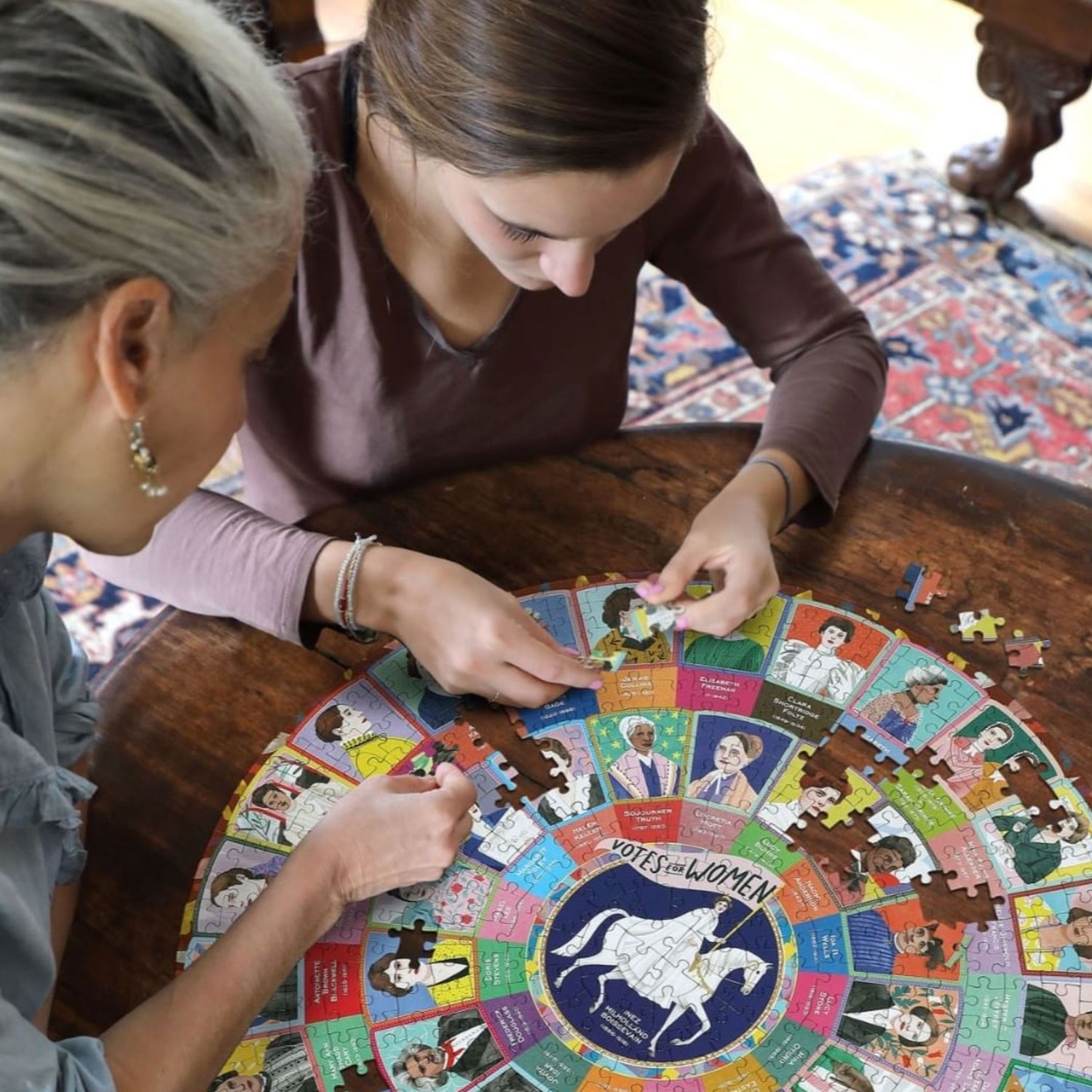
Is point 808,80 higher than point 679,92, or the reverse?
point 679,92

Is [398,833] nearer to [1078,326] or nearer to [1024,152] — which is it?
[1078,326]

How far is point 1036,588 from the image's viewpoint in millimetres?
1550

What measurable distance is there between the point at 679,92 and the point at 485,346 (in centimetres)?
51

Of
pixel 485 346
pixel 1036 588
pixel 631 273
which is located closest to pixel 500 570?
pixel 485 346

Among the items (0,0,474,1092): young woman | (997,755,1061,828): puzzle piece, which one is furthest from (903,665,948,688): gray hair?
(0,0,474,1092): young woman

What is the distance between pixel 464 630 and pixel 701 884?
37cm

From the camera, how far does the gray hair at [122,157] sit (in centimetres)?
85

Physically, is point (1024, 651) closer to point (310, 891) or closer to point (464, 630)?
point (464, 630)

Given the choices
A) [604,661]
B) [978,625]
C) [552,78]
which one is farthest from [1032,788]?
[552,78]

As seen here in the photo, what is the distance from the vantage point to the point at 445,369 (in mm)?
1713

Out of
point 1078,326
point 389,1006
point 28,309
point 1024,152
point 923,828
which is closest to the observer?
point 28,309

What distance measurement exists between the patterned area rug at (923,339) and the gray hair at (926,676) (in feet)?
5.11

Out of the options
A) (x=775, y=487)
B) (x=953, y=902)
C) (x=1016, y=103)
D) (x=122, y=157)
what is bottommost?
(x=1016, y=103)

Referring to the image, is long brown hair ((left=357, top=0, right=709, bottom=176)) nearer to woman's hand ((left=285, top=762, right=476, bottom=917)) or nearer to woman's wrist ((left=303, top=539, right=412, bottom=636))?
woman's wrist ((left=303, top=539, right=412, bottom=636))
